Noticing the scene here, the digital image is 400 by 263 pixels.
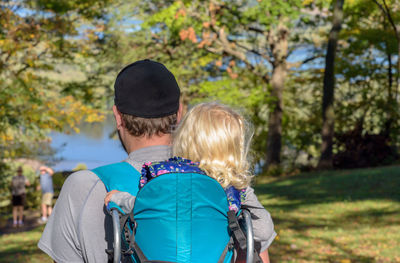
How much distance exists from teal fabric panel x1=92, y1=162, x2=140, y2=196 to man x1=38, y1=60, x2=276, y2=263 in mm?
27

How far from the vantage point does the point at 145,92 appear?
1993 mm

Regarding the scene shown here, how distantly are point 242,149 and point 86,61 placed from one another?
2166 centimetres

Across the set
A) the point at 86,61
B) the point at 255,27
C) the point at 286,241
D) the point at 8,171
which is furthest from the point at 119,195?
the point at 255,27

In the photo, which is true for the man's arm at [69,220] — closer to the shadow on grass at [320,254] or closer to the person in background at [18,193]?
the shadow on grass at [320,254]

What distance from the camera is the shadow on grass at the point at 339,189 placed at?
13.8 metres

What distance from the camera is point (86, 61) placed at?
22875 mm

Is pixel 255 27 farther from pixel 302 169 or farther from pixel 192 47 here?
pixel 302 169

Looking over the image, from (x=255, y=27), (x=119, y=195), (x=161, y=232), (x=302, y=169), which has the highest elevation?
(x=255, y=27)

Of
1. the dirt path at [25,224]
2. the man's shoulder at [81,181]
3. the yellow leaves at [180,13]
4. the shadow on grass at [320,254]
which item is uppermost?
the yellow leaves at [180,13]

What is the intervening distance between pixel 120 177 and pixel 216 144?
0.39 meters

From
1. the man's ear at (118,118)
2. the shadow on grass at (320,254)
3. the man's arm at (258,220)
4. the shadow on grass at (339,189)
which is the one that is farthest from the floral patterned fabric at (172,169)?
the shadow on grass at (339,189)

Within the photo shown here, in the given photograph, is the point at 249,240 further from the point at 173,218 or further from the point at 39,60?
the point at 39,60

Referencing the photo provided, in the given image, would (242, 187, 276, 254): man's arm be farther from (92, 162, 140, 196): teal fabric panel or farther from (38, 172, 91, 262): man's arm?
(38, 172, 91, 262): man's arm

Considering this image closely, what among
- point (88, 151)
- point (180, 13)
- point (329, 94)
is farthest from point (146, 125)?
point (88, 151)
